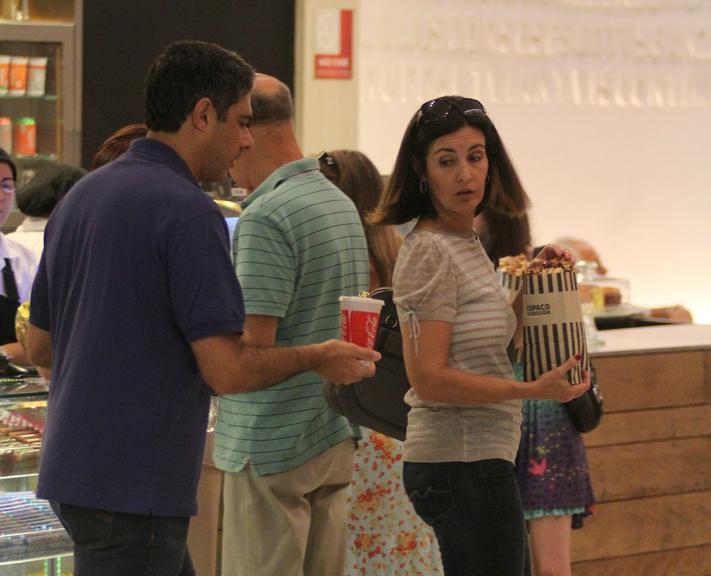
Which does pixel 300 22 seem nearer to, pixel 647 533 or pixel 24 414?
pixel 647 533

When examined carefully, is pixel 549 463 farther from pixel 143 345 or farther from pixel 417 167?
pixel 143 345

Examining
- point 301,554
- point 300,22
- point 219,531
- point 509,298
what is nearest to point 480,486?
point 509,298

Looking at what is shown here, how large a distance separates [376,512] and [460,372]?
45.9 inches

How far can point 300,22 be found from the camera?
735 centimetres

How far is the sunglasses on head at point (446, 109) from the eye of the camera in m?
2.30

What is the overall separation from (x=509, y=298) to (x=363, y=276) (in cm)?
43

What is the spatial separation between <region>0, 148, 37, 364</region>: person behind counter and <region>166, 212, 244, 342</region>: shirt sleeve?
1.82m

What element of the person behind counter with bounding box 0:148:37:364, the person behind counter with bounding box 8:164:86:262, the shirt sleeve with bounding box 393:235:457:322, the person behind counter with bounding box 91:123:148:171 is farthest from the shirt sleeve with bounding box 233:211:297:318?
the person behind counter with bounding box 8:164:86:262

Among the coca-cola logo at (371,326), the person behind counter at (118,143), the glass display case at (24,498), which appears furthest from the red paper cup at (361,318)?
the person behind counter at (118,143)

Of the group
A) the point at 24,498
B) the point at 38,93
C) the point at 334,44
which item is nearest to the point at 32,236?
the point at 24,498

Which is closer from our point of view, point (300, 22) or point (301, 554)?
point (301, 554)

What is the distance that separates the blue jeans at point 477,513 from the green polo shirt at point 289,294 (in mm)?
440

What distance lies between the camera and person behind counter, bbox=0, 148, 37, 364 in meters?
3.51

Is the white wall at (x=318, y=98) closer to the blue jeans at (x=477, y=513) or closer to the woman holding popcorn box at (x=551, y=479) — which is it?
the woman holding popcorn box at (x=551, y=479)
